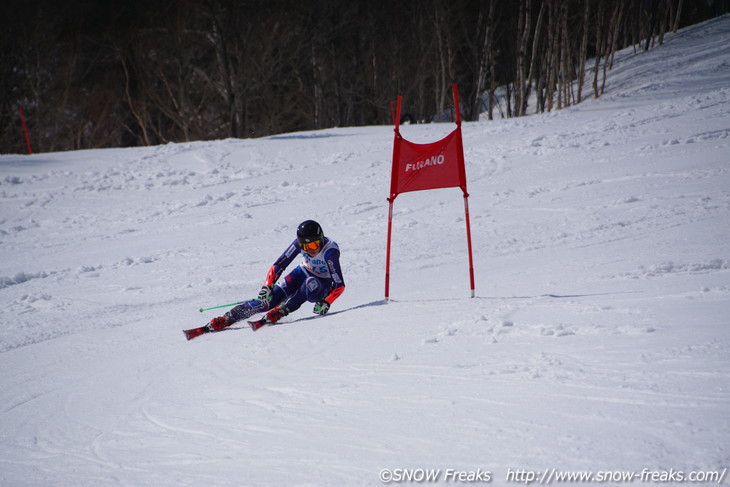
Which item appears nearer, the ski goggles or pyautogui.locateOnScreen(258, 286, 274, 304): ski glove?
pyautogui.locateOnScreen(258, 286, 274, 304): ski glove

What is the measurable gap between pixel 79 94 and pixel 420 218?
22.2 meters

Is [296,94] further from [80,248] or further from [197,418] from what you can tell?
[197,418]

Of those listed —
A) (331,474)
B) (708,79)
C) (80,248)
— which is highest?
(708,79)

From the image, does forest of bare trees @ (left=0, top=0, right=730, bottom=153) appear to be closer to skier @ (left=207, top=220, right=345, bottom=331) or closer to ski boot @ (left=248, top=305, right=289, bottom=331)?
skier @ (left=207, top=220, right=345, bottom=331)

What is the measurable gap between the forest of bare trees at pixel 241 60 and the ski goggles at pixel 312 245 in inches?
738

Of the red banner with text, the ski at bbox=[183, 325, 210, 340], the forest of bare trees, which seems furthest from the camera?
the forest of bare trees

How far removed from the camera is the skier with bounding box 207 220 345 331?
6.32 metres

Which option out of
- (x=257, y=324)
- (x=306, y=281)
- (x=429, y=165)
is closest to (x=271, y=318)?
(x=257, y=324)

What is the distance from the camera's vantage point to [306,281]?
660 cm

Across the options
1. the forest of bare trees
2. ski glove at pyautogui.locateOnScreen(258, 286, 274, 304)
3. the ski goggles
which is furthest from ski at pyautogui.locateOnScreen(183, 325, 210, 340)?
the forest of bare trees

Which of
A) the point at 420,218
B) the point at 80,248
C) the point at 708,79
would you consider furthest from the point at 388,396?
the point at 708,79

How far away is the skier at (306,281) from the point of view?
20.7 ft

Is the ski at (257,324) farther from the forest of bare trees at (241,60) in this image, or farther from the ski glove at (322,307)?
the forest of bare trees at (241,60)

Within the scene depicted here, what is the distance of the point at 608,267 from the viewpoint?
22.0 ft
